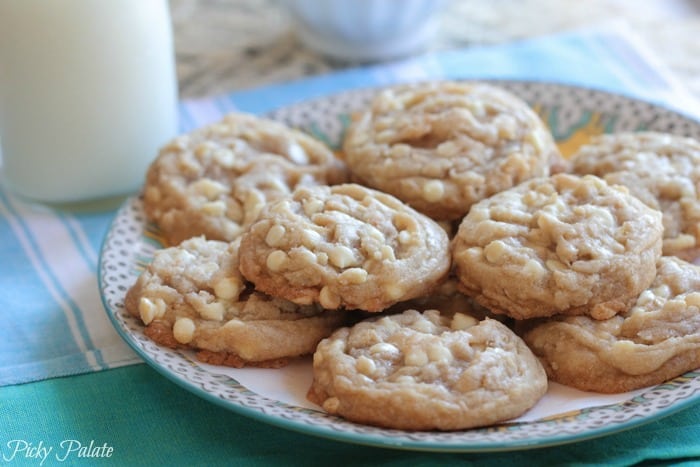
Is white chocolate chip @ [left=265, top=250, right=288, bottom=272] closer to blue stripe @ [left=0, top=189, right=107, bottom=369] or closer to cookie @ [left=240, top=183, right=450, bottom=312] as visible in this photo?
cookie @ [left=240, top=183, right=450, bottom=312]

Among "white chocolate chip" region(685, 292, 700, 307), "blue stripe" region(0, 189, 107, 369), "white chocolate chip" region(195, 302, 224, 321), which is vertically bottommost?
"blue stripe" region(0, 189, 107, 369)

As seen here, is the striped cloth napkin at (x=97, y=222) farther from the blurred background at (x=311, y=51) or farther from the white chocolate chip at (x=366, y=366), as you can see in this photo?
the white chocolate chip at (x=366, y=366)

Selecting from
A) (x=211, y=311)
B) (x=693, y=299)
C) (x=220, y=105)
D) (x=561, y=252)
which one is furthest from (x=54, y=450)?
(x=220, y=105)

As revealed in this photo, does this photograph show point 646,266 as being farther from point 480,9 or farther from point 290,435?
point 480,9

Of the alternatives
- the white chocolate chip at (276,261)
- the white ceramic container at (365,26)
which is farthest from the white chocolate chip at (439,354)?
the white ceramic container at (365,26)

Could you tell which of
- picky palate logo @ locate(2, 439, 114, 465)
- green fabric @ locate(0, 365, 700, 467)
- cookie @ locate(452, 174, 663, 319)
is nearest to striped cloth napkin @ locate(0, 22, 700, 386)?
green fabric @ locate(0, 365, 700, 467)

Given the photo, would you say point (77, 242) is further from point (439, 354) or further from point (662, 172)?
point (662, 172)

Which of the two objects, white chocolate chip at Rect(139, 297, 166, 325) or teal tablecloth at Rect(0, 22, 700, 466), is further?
white chocolate chip at Rect(139, 297, 166, 325)
